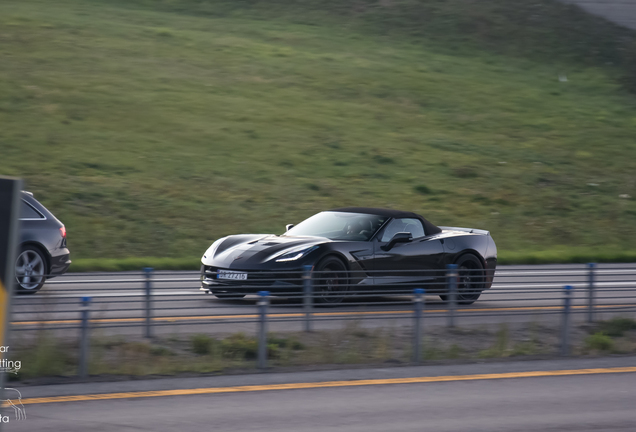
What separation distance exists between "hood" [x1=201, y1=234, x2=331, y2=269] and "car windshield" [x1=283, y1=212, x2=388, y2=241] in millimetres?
495

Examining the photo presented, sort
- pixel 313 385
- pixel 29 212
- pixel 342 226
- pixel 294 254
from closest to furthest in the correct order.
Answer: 1. pixel 313 385
2. pixel 294 254
3. pixel 29 212
4. pixel 342 226

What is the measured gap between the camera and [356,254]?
12.9m

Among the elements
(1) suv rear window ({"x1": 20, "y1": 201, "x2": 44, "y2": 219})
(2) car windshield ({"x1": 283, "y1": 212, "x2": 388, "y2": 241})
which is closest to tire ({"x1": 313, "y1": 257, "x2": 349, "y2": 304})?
(2) car windshield ({"x1": 283, "y1": 212, "x2": 388, "y2": 241})

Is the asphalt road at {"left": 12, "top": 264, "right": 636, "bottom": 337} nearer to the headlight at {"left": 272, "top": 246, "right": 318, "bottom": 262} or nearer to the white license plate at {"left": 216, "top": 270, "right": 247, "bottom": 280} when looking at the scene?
the white license plate at {"left": 216, "top": 270, "right": 247, "bottom": 280}

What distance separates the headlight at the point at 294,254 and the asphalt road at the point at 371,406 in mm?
3685

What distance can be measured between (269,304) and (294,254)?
3190 millimetres

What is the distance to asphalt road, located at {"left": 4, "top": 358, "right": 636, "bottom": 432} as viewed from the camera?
22.1 feet

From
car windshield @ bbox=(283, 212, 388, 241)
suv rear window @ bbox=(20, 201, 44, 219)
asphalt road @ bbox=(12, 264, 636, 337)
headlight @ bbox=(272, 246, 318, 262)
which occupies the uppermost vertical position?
suv rear window @ bbox=(20, 201, 44, 219)

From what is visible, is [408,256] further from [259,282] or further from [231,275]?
[231,275]

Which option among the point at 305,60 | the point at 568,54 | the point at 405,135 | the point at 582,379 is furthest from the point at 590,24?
the point at 582,379

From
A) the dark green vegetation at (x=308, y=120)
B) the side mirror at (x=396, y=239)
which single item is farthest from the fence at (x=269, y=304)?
the dark green vegetation at (x=308, y=120)

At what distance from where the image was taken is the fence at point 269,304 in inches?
349

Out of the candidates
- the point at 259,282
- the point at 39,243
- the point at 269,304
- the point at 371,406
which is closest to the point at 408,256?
the point at 259,282

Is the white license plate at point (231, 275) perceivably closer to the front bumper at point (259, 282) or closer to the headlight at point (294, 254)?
the front bumper at point (259, 282)
